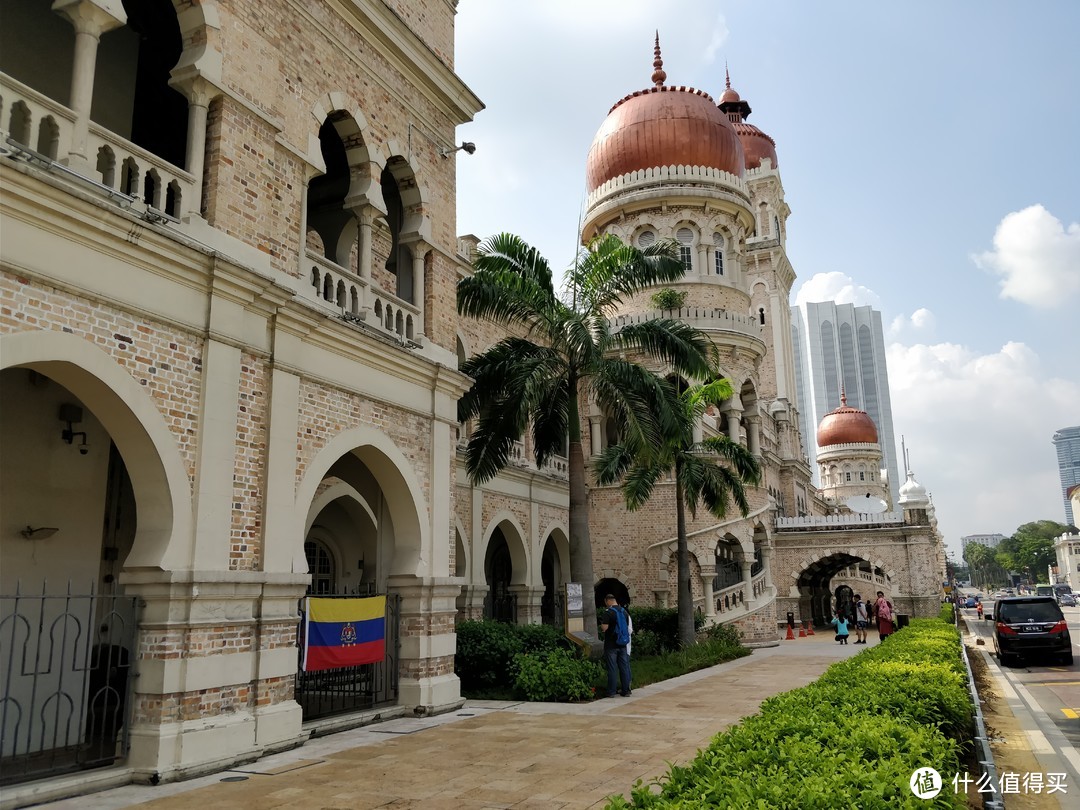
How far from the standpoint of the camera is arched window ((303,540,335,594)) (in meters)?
15.2

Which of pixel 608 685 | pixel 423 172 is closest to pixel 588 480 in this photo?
pixel 608 685

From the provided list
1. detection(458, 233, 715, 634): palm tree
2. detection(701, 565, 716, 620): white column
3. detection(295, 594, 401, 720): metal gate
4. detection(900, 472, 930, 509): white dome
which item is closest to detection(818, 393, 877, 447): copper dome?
detection(900, 472, 930, 509): white dome

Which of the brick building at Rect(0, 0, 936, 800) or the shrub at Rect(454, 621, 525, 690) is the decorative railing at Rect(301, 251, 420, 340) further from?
the shrub at Rect(454, 621, 525, 690)

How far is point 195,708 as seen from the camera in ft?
26.2

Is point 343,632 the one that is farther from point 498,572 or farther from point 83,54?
point 498,572

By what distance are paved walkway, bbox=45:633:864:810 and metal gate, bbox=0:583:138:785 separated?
100cm

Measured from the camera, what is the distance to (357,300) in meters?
11.6

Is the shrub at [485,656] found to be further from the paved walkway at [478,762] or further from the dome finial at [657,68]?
the dome finial at [657,68]

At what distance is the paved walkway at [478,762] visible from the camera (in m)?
6.96

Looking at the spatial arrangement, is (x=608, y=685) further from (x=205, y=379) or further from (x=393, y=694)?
(x=205, y=379)

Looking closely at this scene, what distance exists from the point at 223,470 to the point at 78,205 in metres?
2.82

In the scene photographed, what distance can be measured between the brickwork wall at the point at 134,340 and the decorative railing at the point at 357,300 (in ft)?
7.42

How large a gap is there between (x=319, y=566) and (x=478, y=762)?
790cm

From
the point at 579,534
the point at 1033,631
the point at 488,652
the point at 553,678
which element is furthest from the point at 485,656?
the point at 1033,631
